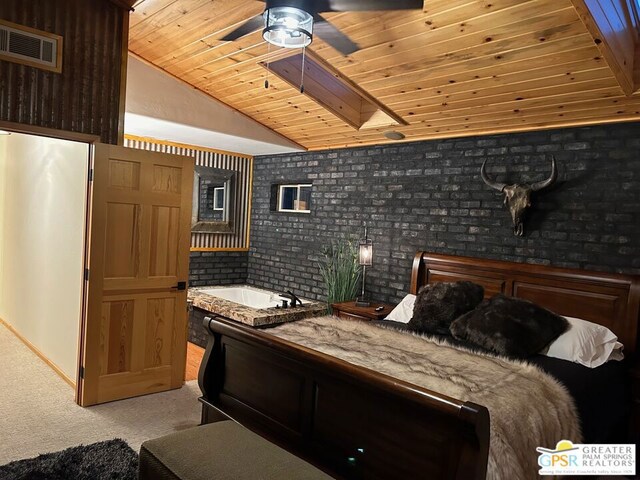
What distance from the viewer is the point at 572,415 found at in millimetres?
2396

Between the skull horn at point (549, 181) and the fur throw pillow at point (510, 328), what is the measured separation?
3.21 feet

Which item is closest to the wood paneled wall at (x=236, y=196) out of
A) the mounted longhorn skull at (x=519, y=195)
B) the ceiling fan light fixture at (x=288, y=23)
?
the mounted longhorn skull at (x=519, y=195)

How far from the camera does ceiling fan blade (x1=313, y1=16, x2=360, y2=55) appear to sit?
2.39 m

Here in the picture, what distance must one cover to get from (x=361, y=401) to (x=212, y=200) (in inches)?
186

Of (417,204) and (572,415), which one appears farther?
(417,204)

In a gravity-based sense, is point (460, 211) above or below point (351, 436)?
above

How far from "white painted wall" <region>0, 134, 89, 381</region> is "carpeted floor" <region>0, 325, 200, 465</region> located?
27cm

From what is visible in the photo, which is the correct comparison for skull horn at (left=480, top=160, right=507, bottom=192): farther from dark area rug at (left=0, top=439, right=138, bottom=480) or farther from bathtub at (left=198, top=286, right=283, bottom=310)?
dark area rug at (left=0, top=439, right=138, bottom=480)

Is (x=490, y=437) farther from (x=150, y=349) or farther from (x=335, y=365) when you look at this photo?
(x=150, y=349)

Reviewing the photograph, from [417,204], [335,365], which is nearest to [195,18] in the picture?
[417,204]

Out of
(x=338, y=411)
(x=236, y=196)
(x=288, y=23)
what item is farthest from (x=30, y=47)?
(x=236, y=196)

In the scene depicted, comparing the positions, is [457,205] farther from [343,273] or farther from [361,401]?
[361,401]

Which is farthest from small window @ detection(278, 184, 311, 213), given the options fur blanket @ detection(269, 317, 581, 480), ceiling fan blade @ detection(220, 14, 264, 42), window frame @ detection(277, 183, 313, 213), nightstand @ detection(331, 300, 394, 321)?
ceiling fan blade @ detection(220, 14, 264, 42)

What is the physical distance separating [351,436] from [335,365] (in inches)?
12.9
